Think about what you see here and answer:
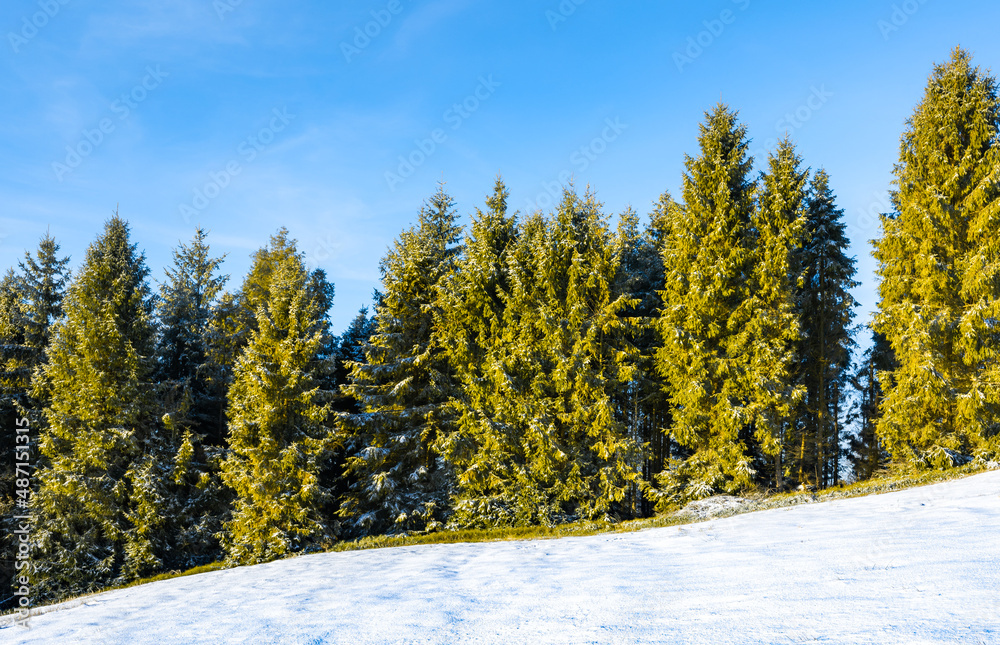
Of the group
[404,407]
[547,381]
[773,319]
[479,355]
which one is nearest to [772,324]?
[773,319]

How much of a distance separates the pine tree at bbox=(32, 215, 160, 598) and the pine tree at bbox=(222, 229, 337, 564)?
146 inches

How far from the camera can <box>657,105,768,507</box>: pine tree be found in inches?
766

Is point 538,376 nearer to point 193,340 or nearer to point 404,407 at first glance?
point 404,407

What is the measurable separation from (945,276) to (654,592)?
17.2 m

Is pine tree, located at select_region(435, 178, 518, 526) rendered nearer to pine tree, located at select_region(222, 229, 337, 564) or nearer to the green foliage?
pine tree, located at select_region(222, 229, 337, 564)

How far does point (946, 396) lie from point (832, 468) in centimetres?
960

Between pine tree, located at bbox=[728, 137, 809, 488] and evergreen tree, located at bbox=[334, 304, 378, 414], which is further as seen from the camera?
evergreen tree, located at bbox=[334, 304, 378, 414]

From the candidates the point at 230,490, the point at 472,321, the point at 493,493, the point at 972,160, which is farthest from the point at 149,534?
the point at 972,160

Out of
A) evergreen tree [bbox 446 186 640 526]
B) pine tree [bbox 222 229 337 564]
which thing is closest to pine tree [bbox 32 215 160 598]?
pine tree [bbox 222 229 337 564]

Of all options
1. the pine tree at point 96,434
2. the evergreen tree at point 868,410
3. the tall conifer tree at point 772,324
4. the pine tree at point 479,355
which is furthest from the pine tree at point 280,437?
the evergreen tree at point 868,410

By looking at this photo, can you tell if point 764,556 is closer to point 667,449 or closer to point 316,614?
point 316,614

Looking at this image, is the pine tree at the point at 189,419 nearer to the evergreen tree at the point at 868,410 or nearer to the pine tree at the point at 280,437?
the pine tree at the point at 280,437

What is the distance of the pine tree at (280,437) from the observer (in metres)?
19.6

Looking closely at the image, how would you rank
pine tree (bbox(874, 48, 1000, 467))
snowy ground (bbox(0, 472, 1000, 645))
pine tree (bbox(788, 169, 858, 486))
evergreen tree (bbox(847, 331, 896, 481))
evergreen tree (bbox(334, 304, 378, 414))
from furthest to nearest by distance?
evergreen tree (bbox(334, 304, 378, 414))
evergreen tree (bbox(847, 331, 896, 481))
pine tree (bbox(788, 169, 858, 486))
pine tree (bbox(874, 48, 1000, 467))
snowy ground (bbox(0, 472, 1000, 645))
